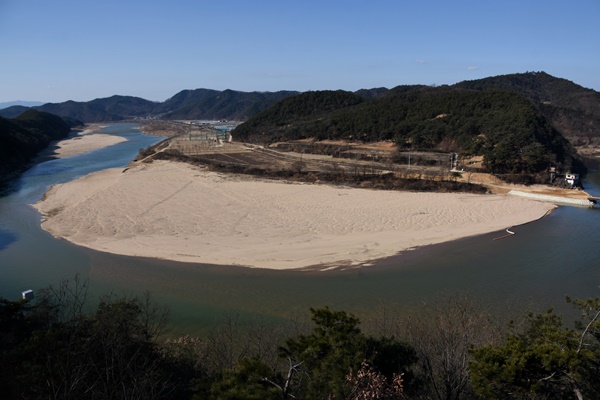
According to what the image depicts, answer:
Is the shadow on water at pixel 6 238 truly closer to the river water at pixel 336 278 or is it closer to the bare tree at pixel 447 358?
the river water at pixel 336 278

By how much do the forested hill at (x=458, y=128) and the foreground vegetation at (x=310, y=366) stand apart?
34.9 metres

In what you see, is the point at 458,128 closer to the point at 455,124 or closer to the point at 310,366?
the point at 455,124

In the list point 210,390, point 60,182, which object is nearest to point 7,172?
point 60,182

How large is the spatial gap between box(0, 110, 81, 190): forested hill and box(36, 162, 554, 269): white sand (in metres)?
15.7

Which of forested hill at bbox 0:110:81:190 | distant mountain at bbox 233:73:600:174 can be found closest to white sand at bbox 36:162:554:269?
distant mountain at bbox 233:73:600:174

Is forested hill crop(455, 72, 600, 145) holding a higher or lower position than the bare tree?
higher

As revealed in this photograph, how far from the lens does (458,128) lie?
51.1 meters

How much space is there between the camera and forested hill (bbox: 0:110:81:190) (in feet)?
151

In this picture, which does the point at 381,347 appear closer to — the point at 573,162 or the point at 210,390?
the point at 210,390

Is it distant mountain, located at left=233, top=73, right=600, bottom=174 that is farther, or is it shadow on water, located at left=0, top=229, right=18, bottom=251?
distant mountain, located at left=233, top=73, right=600, bottom=174

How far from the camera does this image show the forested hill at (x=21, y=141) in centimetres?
4590

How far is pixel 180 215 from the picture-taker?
2536 centimetres

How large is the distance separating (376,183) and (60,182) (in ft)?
101

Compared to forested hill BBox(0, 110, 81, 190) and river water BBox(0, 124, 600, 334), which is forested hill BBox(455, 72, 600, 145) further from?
forested hill BBox(0, 110, 81, 190)
